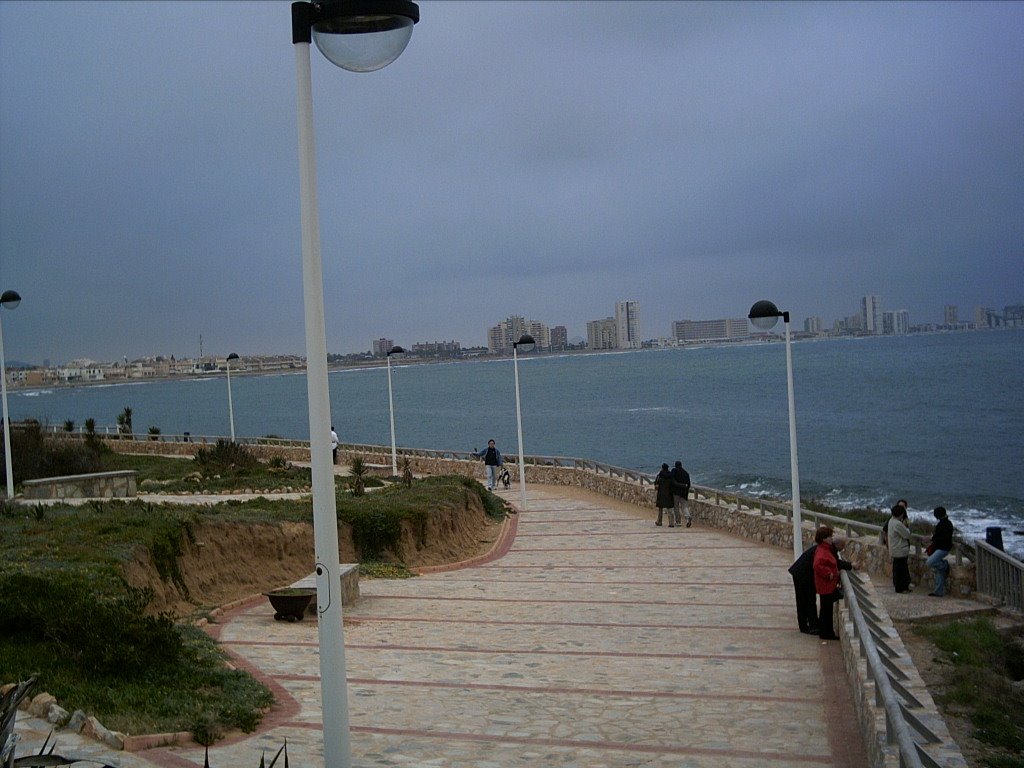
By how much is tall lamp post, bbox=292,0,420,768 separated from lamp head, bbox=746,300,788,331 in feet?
36.5

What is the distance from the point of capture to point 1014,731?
1019cm

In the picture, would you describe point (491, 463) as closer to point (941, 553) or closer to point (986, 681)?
point (941, 553)

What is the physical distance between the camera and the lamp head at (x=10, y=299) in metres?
20.1

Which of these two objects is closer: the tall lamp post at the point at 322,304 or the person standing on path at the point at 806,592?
the tall lamp post at the point at 322,304

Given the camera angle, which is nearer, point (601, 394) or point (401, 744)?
point (401, 744)

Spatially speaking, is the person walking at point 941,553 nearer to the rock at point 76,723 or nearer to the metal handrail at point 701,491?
the metal handrail at point 701,491

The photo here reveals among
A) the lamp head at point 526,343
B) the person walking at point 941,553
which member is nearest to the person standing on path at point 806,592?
the person walking at point 941,553

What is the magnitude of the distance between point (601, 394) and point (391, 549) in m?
114

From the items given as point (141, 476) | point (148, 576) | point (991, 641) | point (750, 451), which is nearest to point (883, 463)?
point (750, 451)

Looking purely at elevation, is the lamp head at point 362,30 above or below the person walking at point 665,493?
above

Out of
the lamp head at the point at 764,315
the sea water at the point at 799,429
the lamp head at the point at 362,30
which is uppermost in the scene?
the lamp head at the point at 362,30

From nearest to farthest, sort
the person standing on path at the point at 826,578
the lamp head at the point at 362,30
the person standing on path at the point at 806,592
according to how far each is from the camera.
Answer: the lamp head at the point at 362,30
the person standing on path at the point at 826,578
the person standing on path at the point at 806,592

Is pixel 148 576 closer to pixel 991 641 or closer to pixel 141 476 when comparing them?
pixel 991 641

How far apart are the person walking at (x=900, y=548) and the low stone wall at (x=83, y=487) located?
15.2 meters
